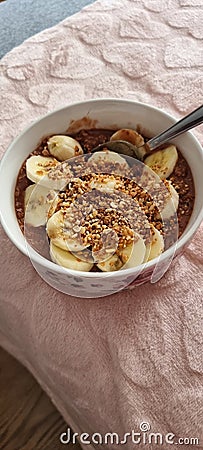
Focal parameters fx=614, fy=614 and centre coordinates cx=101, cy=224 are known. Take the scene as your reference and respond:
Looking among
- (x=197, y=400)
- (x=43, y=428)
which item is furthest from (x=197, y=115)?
(x=43, y=428)

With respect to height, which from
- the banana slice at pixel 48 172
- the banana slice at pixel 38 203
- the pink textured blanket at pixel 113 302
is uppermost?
the banana slice at pixel 48 172

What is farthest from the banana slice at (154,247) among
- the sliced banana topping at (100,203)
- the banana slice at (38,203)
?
the banana slice at (38,203)

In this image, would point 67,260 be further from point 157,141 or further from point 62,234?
point 157,141

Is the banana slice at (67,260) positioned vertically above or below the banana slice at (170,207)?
above

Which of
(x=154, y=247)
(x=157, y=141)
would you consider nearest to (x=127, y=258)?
(x=154, y=247)

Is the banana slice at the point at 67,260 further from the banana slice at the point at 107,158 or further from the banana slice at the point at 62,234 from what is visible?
the banana slice at the point at 107,158

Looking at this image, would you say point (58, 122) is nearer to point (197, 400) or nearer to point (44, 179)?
point (44, 179)

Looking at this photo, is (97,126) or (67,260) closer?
(67,260)
